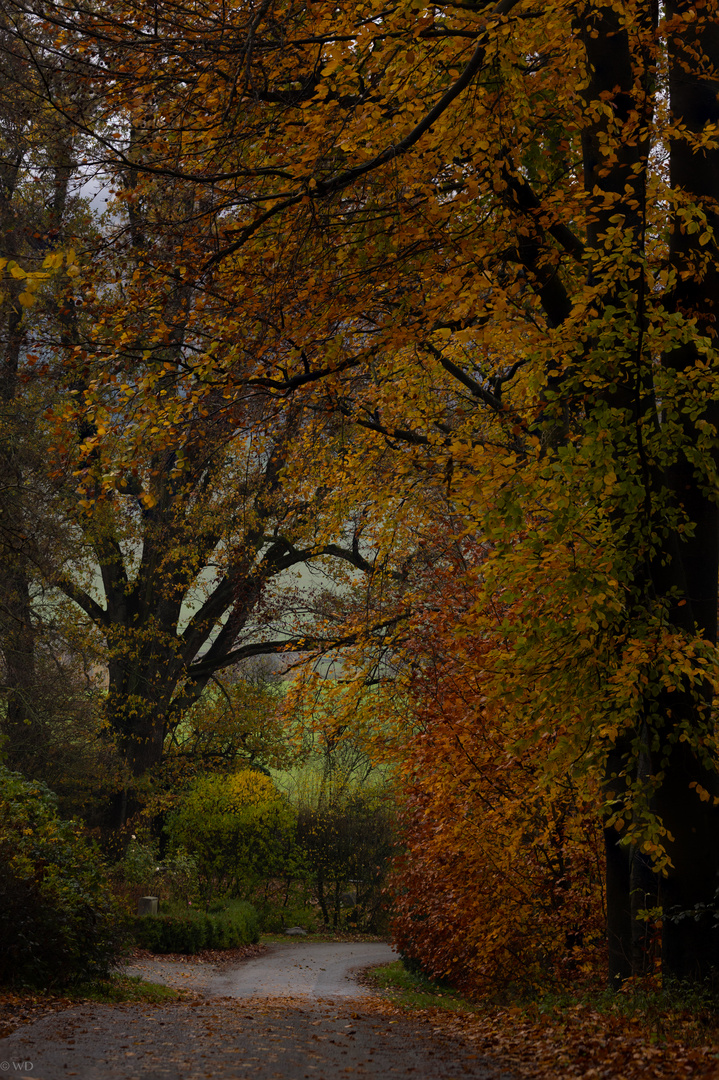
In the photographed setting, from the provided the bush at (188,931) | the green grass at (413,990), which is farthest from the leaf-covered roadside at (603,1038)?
the bush at (188,931)

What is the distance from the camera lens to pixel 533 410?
7.09 m

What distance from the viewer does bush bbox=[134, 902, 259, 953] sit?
1541cm

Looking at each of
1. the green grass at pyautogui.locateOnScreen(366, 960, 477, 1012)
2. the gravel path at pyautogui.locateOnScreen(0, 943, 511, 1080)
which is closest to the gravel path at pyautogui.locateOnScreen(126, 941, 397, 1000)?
the green grass at pyautogui.locateOnScreen(366, 960, 477, 1012)

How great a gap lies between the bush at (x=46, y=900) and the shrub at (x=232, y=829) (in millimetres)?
11514

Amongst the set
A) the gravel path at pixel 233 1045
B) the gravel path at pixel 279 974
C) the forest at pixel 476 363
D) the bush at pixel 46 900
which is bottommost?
the gravel path at pixel 279 974

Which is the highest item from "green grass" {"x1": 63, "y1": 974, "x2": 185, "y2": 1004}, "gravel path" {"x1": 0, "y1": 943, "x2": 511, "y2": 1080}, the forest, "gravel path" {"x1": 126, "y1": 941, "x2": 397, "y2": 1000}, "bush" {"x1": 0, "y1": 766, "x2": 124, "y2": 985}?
the forest

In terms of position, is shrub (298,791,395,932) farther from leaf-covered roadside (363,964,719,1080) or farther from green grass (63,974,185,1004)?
leaf-covered roadside (363,964,719,1080)

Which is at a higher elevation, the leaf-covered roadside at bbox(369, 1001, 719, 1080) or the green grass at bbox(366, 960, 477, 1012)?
the leaf-covered roadside at bbox(369, 1001, 719, 1080)

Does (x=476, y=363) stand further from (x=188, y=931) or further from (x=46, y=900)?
(x=188, y=931)

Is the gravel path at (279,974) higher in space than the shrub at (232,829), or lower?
lower

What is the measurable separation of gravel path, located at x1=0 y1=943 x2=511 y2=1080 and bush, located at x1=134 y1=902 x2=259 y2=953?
5.84 m

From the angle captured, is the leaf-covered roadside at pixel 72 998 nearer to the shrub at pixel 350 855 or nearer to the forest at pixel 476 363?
the forest at pixel 476 363

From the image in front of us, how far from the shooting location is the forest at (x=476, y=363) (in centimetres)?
595

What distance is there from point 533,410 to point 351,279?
76.7 inches
